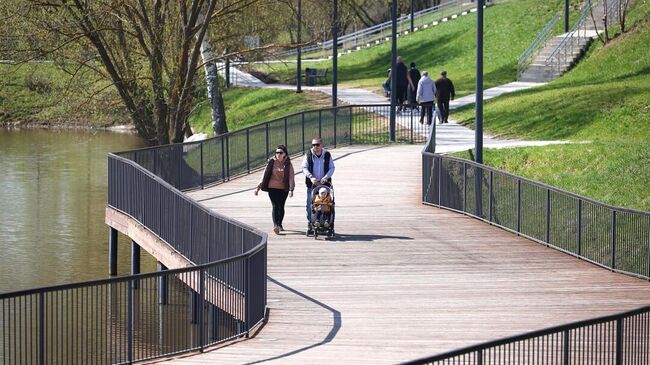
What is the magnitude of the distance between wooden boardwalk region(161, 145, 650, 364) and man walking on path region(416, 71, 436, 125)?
1284cm

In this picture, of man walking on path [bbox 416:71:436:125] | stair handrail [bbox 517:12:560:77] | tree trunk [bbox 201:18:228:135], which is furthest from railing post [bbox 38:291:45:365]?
stair handrail [bbox 517:12:560:77]

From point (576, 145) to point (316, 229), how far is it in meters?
12.2

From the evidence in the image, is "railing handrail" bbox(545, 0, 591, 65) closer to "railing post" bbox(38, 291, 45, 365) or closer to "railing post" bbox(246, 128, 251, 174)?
"railing post" bbox(246, 128, 251, 174)

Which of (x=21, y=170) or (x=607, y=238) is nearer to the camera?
(x=607, y=238)

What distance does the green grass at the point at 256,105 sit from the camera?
5956 centimetres

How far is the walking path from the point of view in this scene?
3897cm

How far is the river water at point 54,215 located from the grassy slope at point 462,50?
34.0 feet

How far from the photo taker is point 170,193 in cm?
2586

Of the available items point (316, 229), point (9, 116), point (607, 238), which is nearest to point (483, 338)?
point (607, 238)

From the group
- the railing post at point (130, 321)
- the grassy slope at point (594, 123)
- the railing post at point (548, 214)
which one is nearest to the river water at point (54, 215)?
the grassy slope at point (594, 123)

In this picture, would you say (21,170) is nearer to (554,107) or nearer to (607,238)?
(554,107)

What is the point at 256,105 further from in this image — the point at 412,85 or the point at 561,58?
the point at 412,85

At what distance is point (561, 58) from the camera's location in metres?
56.8

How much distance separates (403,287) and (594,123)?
19885mm
